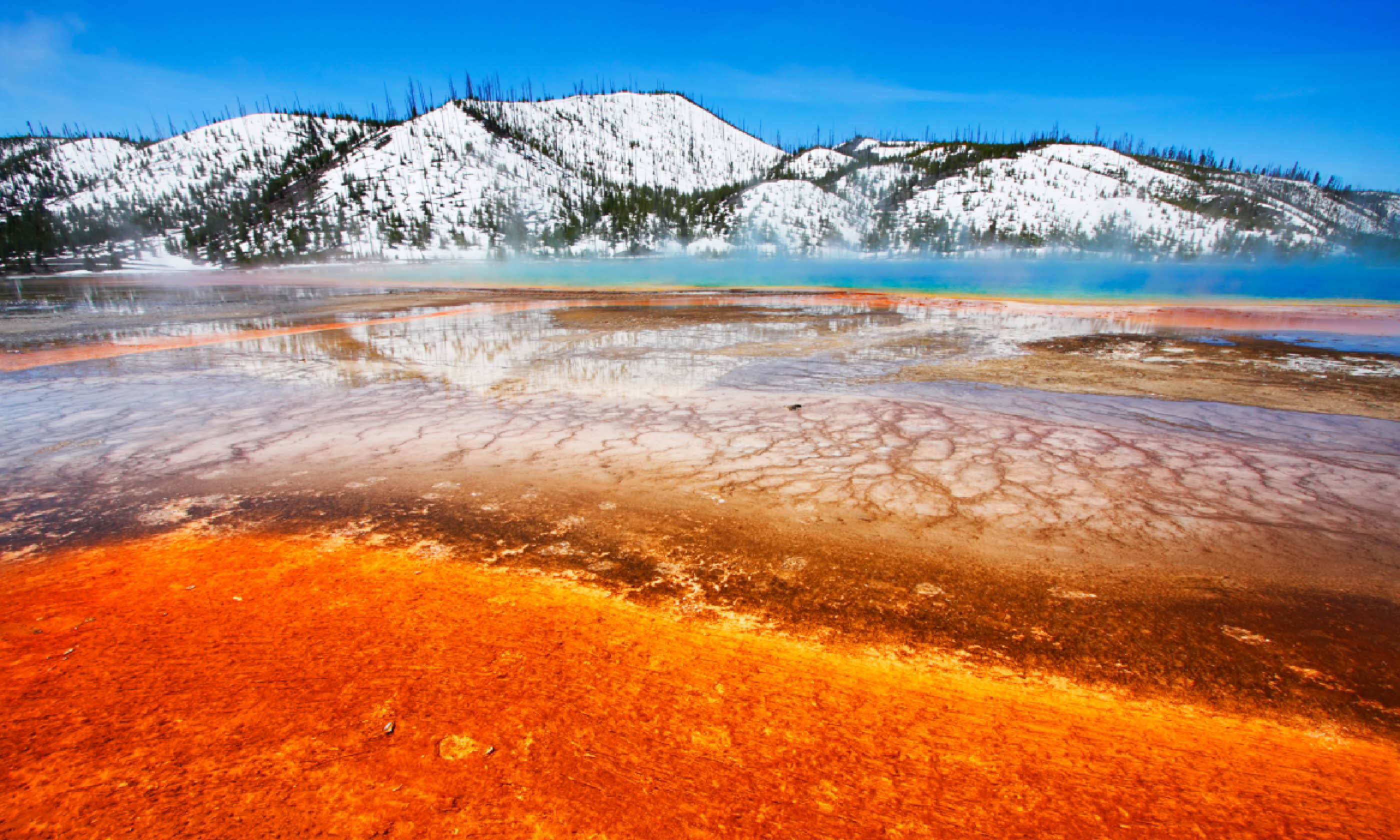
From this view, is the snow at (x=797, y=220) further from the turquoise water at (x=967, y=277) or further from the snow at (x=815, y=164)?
the turquoise water at (x=967, y=277)

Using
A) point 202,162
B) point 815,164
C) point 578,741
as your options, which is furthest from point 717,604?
point 202,162

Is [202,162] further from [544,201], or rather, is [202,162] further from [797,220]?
[797,220]

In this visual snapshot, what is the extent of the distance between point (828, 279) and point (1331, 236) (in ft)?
291

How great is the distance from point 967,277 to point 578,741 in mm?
37573

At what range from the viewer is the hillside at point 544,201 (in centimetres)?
6469

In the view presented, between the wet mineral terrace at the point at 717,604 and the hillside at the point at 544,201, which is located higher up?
the hillside at the point at 544,201

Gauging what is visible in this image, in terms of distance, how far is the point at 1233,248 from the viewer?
68875 mm

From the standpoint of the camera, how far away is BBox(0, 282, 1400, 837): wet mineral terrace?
1576 mm

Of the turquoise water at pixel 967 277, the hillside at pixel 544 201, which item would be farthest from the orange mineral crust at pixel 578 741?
the hillside at pixel 544 201

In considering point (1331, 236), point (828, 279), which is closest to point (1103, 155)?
point (1331, 236)

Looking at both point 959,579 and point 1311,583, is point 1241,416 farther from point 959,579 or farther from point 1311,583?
point 959,579

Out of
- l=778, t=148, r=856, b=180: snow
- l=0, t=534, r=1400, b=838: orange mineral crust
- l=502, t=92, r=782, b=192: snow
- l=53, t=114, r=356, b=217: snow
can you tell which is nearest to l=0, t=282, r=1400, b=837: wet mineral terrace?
l=0, t=534, r=1400, b=838: orange mineral crust

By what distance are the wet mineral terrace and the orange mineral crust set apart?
1 cm

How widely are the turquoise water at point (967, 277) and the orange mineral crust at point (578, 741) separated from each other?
21449mm
